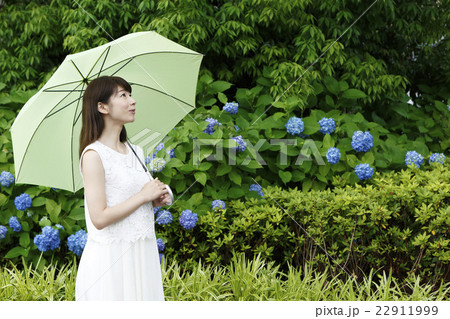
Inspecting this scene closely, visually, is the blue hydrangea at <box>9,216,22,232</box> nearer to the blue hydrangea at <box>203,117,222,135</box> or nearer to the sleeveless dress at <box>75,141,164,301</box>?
the blue hydrangea at <box>203,117,222,135</box>

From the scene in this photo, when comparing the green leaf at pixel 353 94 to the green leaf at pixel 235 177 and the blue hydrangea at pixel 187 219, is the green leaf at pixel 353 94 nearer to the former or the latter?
the green leaf at pixel 235 177

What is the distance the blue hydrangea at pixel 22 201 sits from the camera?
162 inches

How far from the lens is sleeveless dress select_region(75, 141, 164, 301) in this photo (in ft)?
7.51

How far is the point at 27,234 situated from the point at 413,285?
113 inches

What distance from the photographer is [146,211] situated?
2.34 meters

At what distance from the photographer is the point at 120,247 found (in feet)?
7.60

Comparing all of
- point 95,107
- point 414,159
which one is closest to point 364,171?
point 414,159

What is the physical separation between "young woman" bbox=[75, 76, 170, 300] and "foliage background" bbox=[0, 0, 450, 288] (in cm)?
161

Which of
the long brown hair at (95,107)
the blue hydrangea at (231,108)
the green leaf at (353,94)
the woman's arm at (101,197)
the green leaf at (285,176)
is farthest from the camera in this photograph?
the green leaf at (353,94)
